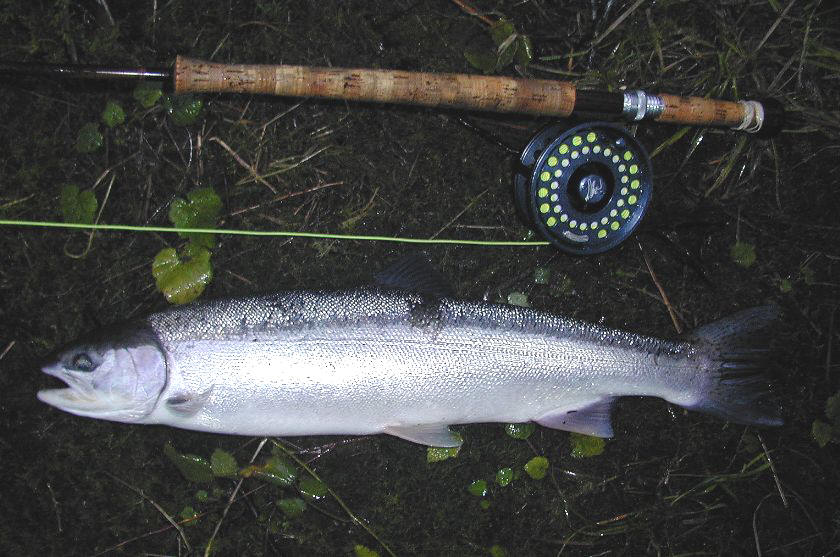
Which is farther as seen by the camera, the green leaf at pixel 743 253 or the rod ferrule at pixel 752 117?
the green leaf at pixel 743 253

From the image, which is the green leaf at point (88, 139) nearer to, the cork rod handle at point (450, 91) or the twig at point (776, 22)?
the cork rod handle at point (450, 91)

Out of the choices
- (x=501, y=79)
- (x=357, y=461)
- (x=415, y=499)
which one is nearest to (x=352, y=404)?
(x=357, y=461)

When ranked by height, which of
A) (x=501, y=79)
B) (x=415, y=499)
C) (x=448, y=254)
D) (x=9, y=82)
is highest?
(x=501, y=79)

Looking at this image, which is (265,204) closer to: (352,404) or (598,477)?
(352,404)

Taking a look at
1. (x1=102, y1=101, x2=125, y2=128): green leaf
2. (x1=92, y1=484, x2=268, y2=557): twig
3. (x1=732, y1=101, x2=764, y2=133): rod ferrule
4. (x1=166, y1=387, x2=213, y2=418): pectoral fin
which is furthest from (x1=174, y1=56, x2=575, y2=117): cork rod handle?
(x1=92, y1=484, x2=268, y2=557): twig

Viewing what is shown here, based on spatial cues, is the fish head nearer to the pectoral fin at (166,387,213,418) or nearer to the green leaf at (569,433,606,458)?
the pectoral fin at (166,387,213,418)

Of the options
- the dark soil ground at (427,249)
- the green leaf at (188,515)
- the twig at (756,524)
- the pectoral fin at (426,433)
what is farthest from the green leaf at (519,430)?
the green leaf at (188,515)
